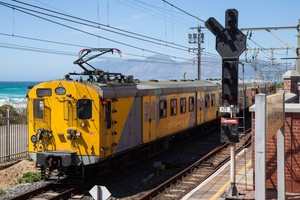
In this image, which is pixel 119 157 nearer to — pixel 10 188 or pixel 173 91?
pixel 10 188

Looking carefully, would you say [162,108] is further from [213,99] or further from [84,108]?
[213,99]

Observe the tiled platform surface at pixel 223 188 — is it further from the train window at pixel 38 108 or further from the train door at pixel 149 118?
the train window at pixel 38 108

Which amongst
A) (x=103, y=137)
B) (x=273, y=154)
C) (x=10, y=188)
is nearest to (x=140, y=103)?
(x=103, y=137)

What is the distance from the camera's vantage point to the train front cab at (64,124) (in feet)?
42.2

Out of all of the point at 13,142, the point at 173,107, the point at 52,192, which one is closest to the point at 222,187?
the point at 52,192

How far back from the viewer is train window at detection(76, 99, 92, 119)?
13.0m

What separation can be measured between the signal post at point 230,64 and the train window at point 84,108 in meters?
4.14

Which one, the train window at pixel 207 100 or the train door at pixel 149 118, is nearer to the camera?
the train door at pixel 149 118

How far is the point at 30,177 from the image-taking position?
46.5 ft

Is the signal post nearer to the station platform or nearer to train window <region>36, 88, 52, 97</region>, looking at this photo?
the station platform

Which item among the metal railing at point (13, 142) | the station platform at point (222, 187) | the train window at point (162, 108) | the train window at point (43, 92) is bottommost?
the station platform at point (222, 187)

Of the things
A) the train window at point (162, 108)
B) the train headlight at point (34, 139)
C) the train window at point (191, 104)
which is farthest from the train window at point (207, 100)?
the train headlight at point (34, 139)

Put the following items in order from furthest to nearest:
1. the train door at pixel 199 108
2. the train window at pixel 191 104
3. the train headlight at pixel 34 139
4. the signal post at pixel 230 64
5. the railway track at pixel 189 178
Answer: the train door at pixel 199 108, the train window at pixel 191 104, the train headlight at pixel 34 139, the railway track at pixel 189 178, the signal post at pixel 230 64

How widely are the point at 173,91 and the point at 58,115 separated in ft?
22.4
